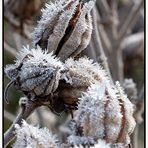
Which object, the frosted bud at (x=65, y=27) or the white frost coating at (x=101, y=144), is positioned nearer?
the white frost coating at (x=101, y=144)

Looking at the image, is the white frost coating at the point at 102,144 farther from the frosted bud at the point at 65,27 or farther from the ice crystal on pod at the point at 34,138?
the frosted bud at the point at 65,27

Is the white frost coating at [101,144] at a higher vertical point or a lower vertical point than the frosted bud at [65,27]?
lower

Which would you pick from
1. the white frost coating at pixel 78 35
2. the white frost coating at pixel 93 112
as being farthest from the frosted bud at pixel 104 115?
the white frost coating at pixel 78 35

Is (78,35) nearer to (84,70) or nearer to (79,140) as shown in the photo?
(84,70)

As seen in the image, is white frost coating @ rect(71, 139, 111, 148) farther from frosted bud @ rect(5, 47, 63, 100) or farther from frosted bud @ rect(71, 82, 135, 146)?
frosted bud @ rect(5, 47, 63, 100)

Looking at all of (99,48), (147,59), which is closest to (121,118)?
(99,48)

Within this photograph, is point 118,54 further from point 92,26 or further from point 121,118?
point 121,118

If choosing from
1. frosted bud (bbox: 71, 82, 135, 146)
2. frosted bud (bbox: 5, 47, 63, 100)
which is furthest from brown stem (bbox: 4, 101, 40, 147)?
frosted bud (bbox: 71, 82, 135, 146)

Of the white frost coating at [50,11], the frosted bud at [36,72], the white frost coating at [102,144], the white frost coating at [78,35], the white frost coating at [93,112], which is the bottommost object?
the white frost coating at [102,144]
